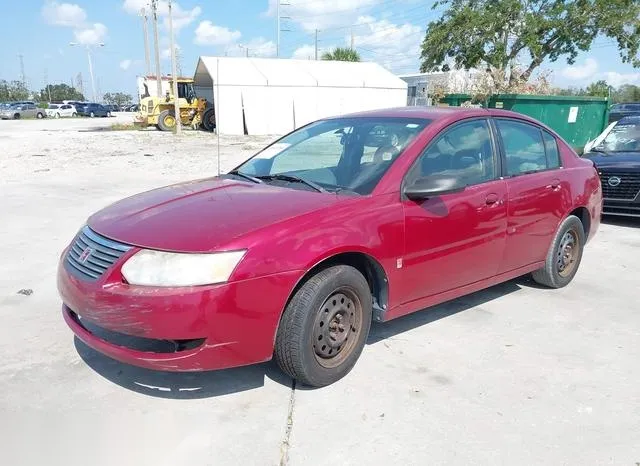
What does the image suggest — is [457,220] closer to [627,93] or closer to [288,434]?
[288,434]

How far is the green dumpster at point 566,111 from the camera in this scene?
1321 cm

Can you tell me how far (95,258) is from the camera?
311cm

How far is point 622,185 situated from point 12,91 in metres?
94.1

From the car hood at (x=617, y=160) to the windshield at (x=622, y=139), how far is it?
0.36 metres

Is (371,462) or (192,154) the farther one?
(192,154)

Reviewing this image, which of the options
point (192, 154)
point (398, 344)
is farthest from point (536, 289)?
point (192, 154)

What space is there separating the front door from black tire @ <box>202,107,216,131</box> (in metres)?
26.9

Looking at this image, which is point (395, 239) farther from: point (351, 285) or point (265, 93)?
point (265, 93)

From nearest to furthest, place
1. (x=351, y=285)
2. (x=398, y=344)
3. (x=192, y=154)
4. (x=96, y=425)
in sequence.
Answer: (x=96, y=425)
(x=351, y=285)
(x=398, y=344)
(x=192, y=154)

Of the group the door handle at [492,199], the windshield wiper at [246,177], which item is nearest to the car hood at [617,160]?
the door handle at [492,199]

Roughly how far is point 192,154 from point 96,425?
51.4ft

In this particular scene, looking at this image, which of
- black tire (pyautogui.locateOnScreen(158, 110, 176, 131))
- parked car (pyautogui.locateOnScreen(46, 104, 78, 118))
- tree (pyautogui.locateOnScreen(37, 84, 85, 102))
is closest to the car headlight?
black tire (pyautogui.locateOnScreen(158, 110, 176, 131))

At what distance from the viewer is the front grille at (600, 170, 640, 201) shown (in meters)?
7.57

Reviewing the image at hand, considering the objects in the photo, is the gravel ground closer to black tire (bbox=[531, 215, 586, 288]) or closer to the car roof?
black tire (bbox=[531, 215, 586, 288])
